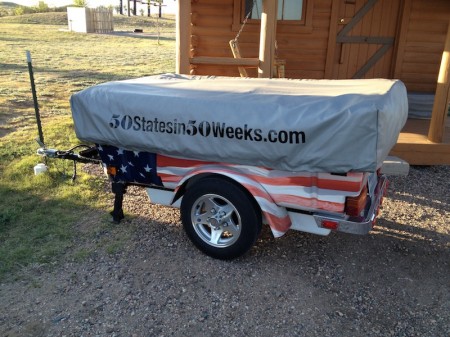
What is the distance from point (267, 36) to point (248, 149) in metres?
3.56

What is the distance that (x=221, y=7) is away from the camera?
27.0 ft

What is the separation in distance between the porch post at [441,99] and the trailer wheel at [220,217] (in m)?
4.13

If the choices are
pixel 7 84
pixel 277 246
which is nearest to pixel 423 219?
pixel 277 246

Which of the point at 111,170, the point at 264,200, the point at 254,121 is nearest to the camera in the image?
the point at 254,121

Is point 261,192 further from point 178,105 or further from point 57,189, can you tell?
point 57,189

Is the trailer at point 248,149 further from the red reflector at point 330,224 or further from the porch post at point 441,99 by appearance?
the porch post at point 441,99

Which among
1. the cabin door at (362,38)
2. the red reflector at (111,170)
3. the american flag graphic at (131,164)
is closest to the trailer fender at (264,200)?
the american flag graphic at (131,164)

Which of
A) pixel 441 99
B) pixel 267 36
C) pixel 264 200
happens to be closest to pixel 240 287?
pixel 264 200

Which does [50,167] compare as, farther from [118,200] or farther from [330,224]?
[330,224]

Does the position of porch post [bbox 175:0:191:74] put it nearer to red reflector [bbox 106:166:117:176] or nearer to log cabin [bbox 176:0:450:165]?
log cabin [bbox 176:0:450:165]

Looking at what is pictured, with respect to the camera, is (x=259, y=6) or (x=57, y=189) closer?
(x=57, y=189)

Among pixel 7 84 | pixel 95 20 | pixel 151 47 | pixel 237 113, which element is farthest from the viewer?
pixel 95 20

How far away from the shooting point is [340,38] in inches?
Answer: 334

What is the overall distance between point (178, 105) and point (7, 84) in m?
12.0
